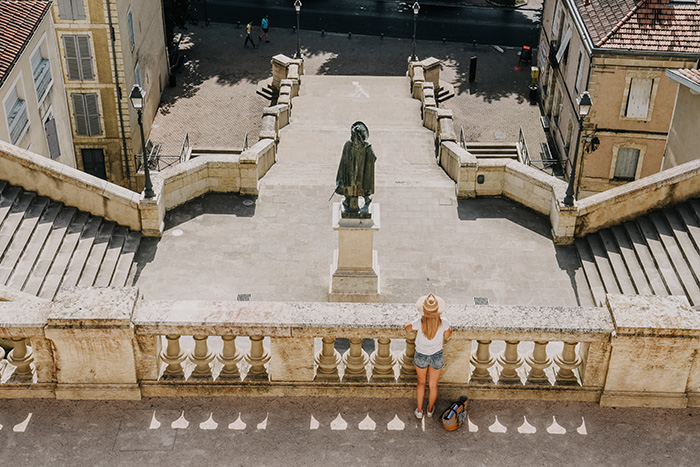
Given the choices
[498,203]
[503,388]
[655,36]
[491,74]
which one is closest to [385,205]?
[498,203]

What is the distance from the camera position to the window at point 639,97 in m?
36.8

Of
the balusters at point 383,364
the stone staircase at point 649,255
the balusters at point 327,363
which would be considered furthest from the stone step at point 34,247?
the stone staircase at point 649,255

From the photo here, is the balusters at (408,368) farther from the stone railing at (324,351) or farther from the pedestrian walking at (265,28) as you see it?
the pedestrian walking at (265,28)

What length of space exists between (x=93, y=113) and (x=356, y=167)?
84.8 ft

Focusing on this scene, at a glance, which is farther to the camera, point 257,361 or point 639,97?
point 639,97

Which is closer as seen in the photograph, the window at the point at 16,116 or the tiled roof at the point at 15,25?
the tiled roof at the point at 15,25

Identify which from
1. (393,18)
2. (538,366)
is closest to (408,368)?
(538,366)

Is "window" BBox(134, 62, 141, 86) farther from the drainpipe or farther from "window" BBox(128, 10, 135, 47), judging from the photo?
the drainpipe

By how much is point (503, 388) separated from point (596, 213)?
12.5 meters

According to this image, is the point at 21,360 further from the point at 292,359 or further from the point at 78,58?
the point at 78,58

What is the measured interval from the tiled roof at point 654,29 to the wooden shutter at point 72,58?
22189 millimetres

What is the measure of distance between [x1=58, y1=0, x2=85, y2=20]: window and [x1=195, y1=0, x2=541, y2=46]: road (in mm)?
21747

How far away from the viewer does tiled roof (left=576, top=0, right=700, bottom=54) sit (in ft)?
117

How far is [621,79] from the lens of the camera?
3672 cm
